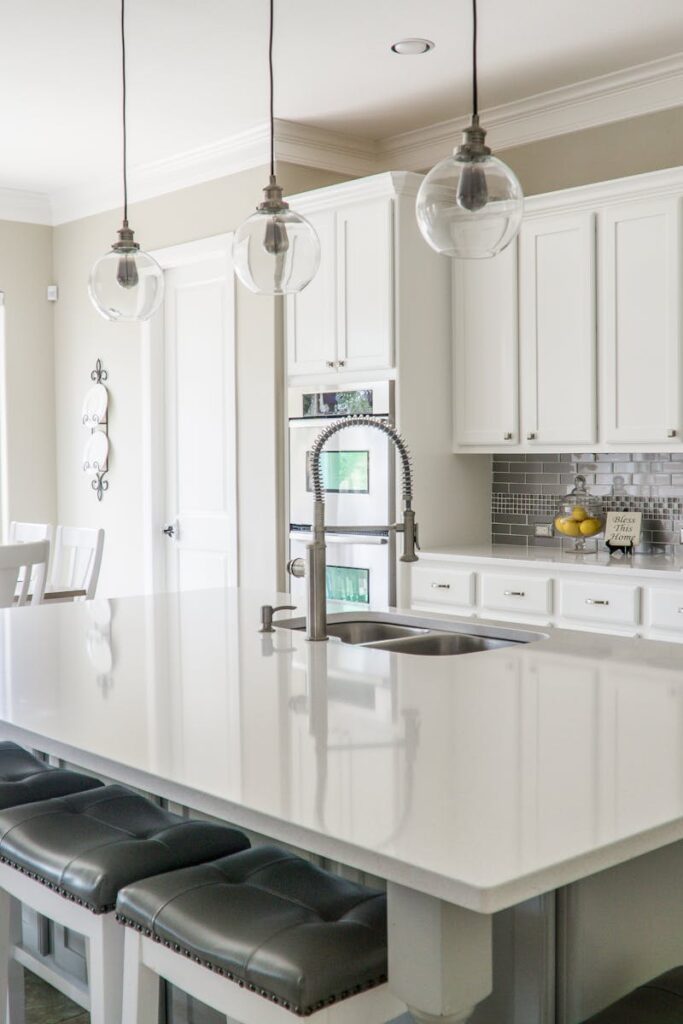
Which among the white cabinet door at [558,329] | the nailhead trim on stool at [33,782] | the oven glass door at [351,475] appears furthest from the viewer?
the oven glass door at [351,475]

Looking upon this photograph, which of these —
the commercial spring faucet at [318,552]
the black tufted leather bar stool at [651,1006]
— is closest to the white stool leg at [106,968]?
the black tufted leather bar stool at [651,1006]

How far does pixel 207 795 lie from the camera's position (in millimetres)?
1356

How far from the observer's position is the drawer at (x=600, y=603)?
3.89 meters

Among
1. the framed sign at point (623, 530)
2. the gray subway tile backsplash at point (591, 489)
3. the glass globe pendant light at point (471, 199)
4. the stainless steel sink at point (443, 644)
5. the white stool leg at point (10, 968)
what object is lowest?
the white stool leg at point (10, 968)

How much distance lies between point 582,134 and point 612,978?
3864mm

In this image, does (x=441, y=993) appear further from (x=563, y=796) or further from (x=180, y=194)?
(x=180, y=194)

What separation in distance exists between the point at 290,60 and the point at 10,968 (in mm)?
3395

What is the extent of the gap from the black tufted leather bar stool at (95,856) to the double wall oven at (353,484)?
2.69 m

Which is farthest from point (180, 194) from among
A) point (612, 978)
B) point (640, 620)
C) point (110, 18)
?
point (612, 978)

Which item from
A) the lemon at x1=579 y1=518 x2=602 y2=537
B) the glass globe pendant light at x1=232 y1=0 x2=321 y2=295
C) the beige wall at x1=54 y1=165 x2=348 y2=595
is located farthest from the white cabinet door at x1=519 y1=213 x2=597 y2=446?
the glass globe pendant light at x1=232 y1=0 x2=321 y2=295

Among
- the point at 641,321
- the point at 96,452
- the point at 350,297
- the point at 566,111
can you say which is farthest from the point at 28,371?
the point at 641,321

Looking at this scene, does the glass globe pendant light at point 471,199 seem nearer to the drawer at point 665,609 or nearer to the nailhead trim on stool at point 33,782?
the nailhead trim on stool at point 33,782

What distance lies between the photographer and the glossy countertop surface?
1.18 metres

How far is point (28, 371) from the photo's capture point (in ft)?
21.8
